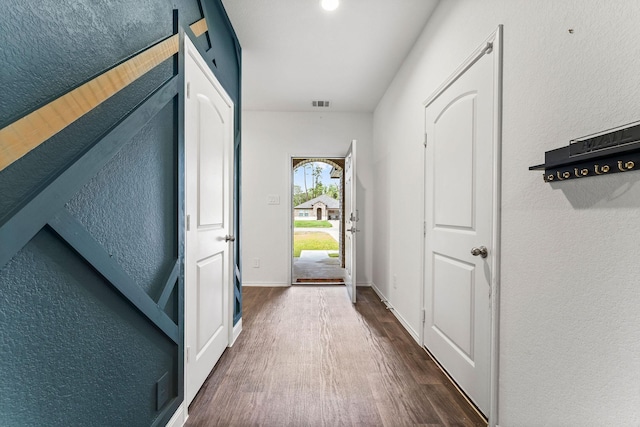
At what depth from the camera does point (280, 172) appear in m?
4.52

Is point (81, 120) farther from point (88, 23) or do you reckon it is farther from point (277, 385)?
point (277, 385)

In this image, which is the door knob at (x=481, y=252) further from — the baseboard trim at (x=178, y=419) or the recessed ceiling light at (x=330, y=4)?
the recessed ceiling light at (x=330, y=4)

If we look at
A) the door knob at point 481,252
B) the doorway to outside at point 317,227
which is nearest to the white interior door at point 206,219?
the door knob at point 481,252

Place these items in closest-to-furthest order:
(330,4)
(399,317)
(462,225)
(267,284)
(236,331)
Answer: (462,225)
(330,4)
(236,331)
(399,317)
(267,284)

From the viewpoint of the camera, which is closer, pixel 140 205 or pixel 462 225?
pixel 140 205

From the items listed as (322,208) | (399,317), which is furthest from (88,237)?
(322,208)

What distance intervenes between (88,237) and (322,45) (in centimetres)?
253

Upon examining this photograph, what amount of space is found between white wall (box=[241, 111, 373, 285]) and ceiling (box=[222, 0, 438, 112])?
1.76 feet

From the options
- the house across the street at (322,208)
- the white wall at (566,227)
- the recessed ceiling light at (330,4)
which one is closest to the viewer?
the white wall at (566,227)

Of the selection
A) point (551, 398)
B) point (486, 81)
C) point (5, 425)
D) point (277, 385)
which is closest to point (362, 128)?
point (486, 81)

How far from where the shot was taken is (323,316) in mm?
3148

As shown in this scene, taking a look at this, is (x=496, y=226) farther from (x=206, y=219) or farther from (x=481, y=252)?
(x=206, y=219)

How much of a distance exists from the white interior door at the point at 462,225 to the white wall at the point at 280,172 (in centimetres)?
220

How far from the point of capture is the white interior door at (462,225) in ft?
5.22
